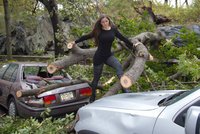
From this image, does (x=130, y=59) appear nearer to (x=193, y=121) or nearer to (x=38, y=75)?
(x=38, y=75)

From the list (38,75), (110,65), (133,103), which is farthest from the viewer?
(38,75)

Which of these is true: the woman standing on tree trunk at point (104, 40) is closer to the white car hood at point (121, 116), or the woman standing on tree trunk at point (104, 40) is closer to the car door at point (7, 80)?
the car door at point (7, 80)

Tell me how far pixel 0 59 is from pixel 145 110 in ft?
76.5

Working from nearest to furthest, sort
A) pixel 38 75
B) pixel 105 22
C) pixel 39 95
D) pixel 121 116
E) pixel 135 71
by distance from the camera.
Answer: pixel 121 116 < pixel 135 71 < pixel 105 22 < pixel 39 95 < pixel 38 75

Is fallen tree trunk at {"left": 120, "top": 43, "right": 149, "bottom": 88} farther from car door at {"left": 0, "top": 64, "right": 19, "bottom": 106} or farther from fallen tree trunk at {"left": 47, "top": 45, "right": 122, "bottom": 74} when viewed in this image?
car door at {"left": 0, "top": 64, "right": 19, "bottom": 106}

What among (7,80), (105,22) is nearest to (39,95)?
(7,80)

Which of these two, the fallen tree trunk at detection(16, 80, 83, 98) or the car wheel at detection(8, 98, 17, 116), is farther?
the car wheel at detection(8, 98, 17, 116)

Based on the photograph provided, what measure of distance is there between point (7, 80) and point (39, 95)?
1677mm

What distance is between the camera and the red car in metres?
7.91

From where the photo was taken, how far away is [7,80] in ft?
29.9

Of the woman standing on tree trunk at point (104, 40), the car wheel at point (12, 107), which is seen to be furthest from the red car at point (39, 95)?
the woman standing on tree trunk at point (104, 40)

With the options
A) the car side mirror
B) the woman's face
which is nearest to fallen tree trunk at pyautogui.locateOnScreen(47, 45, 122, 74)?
the woman's face

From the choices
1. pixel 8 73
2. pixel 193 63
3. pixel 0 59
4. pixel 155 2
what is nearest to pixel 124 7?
pixel 155 2

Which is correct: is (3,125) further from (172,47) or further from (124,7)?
(124,7)
